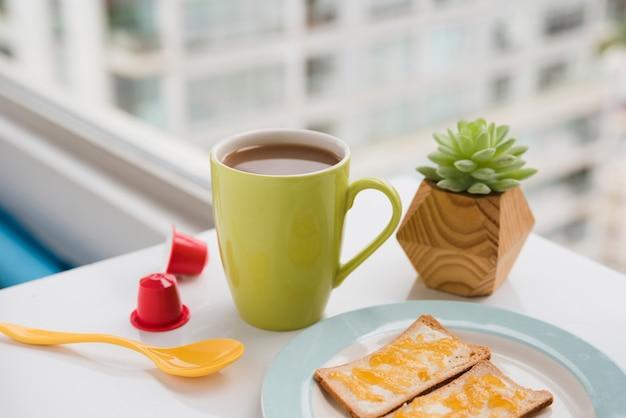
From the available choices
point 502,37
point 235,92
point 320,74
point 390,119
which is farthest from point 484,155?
point 502,37

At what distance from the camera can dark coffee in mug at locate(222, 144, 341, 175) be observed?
1.84 feet

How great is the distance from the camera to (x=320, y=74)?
38.7 feet

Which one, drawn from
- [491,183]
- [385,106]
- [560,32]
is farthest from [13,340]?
[560,32]

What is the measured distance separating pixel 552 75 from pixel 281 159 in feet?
44.8

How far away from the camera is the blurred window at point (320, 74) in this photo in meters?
11.6

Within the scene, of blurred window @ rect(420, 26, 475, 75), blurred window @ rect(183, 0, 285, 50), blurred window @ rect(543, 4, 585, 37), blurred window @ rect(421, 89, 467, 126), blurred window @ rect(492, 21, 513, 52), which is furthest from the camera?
blurred window @ rect(543, 4, 585, 37)

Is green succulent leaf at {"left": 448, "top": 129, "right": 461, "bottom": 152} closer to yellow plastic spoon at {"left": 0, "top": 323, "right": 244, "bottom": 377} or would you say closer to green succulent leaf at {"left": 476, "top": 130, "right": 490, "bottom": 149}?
green succulent leaf at {"left": 476, "top": 130, "right": 490, "bottom": 149}

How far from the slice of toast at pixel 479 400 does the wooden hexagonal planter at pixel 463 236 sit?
0.12 m

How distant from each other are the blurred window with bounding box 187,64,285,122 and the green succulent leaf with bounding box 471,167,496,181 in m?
10.3

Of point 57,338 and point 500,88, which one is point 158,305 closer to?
point 57,338

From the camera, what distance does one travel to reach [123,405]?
497 millimetres

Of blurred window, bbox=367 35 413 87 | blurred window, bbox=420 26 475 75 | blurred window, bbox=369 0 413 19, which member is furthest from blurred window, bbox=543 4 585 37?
blurred window, bbox=369 0 413 19

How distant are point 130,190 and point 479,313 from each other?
528mm

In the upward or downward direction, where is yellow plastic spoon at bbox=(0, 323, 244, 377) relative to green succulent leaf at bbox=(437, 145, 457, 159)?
downward
